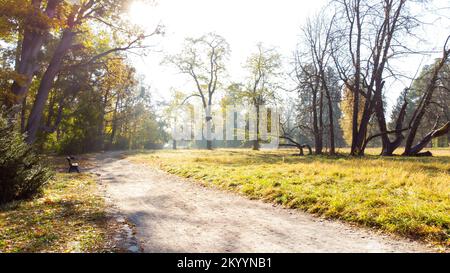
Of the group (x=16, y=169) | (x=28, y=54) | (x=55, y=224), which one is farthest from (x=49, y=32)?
(x=55, y=224)

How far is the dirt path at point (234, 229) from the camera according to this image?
5.09 m

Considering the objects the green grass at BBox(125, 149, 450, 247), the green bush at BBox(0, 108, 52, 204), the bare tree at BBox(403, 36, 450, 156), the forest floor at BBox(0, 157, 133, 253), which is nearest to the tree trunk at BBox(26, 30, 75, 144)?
the green bush at BBox(0, 108, 52, 204)

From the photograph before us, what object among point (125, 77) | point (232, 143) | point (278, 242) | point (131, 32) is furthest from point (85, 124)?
point (232, 143)

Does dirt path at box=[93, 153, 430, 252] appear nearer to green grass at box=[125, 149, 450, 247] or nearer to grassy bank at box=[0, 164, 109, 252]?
green grass at box=[125, 149, 450, 247]

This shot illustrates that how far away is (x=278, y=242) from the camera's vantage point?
5.31 metres

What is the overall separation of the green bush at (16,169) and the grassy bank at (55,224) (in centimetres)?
40

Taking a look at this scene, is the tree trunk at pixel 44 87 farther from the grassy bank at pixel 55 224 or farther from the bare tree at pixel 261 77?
the bare tree at pixel 261 77

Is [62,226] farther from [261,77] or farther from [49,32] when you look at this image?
[261,77]

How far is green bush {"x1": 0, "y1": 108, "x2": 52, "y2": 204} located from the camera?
8.46 meters

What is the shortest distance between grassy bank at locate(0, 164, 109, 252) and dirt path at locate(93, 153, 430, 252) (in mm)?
750

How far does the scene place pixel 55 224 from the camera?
641 centimetres

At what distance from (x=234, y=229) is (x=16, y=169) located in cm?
672
